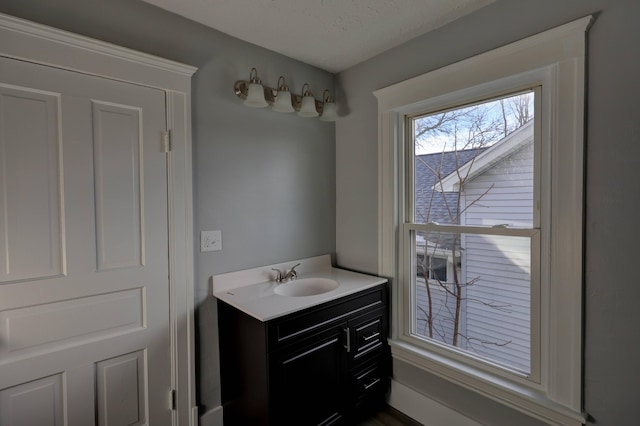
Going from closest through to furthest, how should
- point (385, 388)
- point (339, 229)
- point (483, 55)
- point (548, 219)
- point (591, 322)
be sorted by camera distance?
point (591, 322) → point (548, 219) → point (483, 55) → point (385, 388) → point (339, 229)

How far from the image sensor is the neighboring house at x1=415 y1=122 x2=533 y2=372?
5.21 ft

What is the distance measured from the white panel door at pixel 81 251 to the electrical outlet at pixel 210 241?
0.20 meters

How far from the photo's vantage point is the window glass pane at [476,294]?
5.26ft

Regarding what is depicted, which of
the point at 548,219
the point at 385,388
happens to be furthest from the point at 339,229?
the point at 548,219

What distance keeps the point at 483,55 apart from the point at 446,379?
1.78m

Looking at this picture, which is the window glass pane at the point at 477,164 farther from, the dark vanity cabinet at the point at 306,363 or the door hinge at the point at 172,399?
the door hinge at the point at 172,399

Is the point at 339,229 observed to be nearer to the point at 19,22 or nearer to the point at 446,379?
the point at 446,379

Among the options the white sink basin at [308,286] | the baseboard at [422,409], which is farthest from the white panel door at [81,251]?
the baseboard at [422,409]

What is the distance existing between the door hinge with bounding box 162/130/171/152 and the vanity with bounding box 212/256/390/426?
76 centimetres

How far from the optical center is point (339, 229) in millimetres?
2430

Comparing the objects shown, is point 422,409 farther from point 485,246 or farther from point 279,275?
point 279,275

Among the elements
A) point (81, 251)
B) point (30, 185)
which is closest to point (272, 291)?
point (81, 251)

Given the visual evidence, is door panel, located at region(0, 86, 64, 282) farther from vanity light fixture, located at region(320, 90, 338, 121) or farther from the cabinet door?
vanity light fixture, located at region(320, 90, 338, 121)

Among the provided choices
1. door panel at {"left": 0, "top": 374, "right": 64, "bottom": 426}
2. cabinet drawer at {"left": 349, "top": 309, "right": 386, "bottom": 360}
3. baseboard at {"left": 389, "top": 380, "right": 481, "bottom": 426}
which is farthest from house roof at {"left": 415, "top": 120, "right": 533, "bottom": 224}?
door panel at {"left": 0, "top": 374, "right": 64, "bottom": 426}
